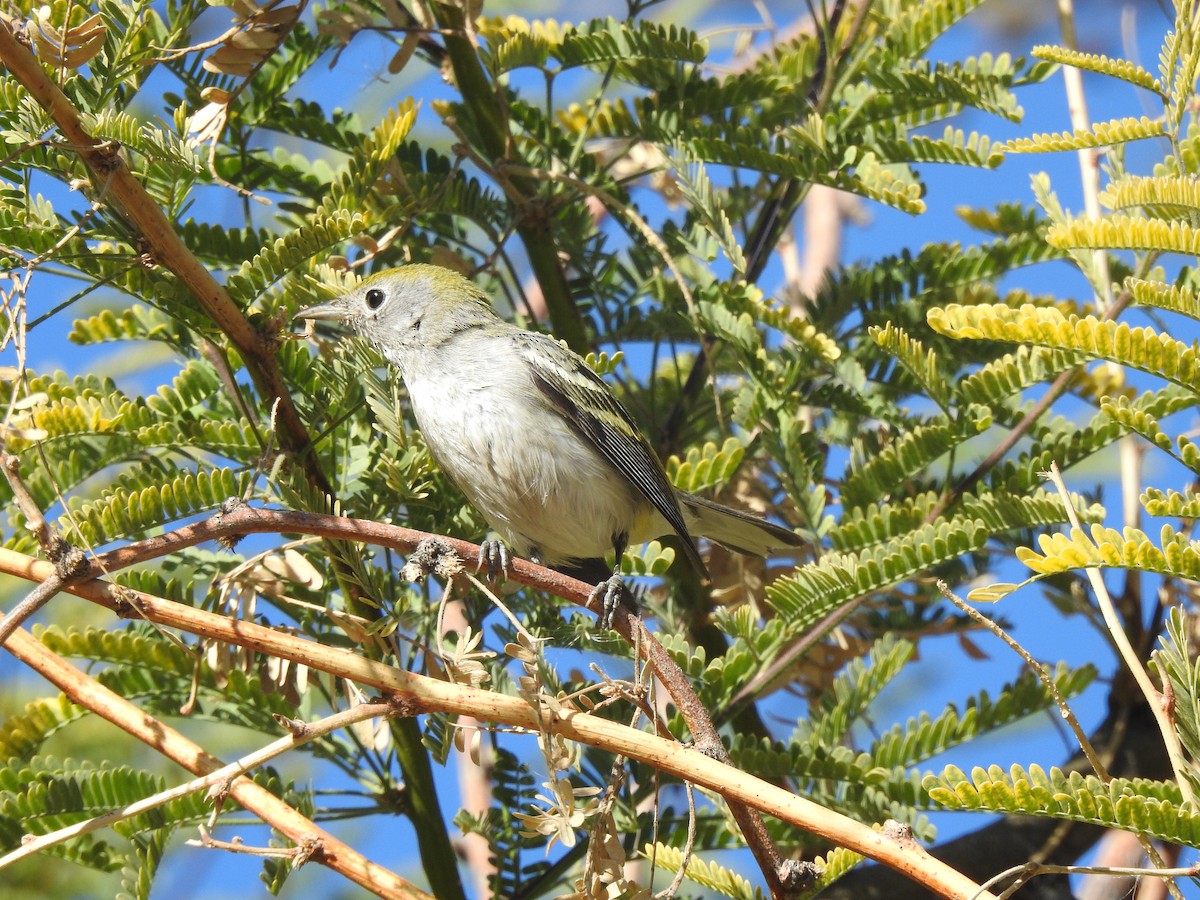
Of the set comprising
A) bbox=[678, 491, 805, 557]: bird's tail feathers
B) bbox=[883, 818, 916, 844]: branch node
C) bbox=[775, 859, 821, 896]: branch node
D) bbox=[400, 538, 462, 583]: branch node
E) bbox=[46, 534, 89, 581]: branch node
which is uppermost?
bbox=[678, 491, 805, 557]: bird's tail feathers

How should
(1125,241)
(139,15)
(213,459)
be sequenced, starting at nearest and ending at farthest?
(1125,241) < (139,15) < (213,459)

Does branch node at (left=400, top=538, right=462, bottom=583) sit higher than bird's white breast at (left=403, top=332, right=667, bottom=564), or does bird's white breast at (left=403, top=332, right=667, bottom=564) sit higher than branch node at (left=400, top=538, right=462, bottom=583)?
bird's white breast at (left=403, top=332, right=667, bottom=564)

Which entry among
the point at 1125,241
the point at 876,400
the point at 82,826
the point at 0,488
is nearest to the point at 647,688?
the point at 82,826

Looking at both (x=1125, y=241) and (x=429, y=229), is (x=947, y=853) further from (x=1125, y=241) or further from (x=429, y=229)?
(x=429, y=229)

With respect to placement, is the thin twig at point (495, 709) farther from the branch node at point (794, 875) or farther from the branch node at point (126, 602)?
Result: the branch node at point (794, 875)

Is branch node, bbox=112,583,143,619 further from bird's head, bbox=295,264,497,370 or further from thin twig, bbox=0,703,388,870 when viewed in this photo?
bird's head, bbox=295,264,497,370

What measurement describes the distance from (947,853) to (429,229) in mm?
2255

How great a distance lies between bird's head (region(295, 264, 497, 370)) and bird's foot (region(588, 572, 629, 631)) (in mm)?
1040

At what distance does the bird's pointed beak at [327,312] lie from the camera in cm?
317

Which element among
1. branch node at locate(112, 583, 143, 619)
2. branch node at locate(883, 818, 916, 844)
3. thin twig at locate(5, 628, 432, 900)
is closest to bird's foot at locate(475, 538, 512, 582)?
thin twig at locate(5, 628, 432, 900)

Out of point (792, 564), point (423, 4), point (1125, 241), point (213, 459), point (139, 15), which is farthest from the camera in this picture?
point (792, 564)

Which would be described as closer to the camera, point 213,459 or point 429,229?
point 213,459

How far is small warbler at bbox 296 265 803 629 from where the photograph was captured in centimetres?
344

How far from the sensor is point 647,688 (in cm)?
207
